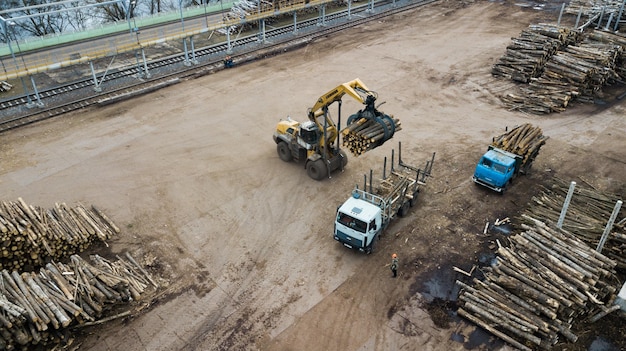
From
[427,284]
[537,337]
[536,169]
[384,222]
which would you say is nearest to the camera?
[537,337]

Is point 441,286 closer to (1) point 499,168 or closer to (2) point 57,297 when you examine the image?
(1) point 499,168

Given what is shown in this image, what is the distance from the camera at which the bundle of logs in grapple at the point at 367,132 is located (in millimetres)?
20031

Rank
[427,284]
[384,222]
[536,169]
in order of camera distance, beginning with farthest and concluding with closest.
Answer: [536,169] → [384,222] → [427,284]

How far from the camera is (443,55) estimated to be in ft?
130

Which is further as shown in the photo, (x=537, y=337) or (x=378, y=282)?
(x=378, y=282)

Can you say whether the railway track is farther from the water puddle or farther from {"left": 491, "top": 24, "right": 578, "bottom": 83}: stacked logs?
the water puddle

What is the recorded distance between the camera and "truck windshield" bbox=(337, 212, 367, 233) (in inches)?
711

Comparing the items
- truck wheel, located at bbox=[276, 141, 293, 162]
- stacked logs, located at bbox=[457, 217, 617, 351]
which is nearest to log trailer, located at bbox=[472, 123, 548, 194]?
stacked logs, located at bbox=[457, 217, 617, 351]

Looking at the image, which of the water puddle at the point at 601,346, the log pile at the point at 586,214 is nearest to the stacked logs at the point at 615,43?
the log pile at the point at 586,214

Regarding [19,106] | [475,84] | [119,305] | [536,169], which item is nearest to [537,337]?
[536,169]

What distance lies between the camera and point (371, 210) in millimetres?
18469

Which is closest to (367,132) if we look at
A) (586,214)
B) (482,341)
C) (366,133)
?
(366,133)

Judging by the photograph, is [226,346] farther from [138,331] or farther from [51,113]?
[51,113]

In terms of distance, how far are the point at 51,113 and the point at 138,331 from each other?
19894mm
